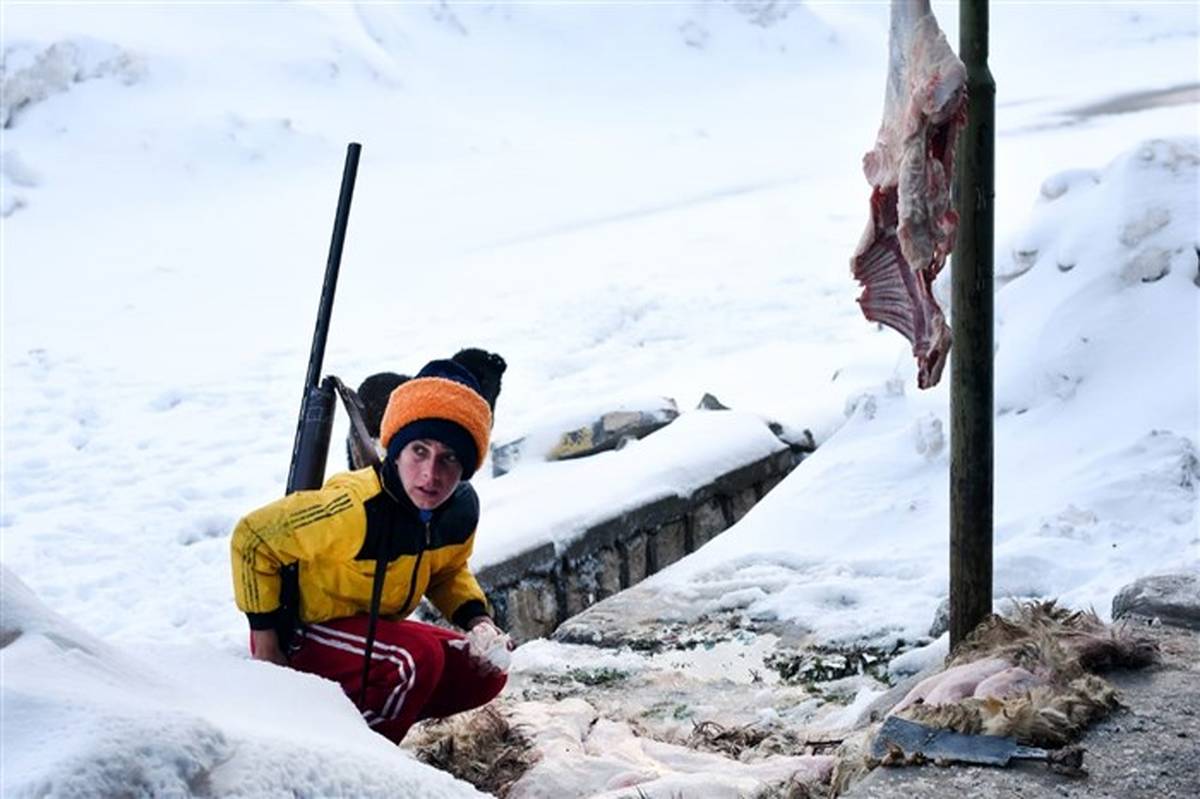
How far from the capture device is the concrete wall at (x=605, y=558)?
5.31 m

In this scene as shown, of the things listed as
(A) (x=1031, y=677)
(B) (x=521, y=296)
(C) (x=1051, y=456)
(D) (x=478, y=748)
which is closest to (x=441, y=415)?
(D) (x=478, y=748)

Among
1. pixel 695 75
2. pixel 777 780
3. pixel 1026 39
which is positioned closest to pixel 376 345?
pixel 777 780

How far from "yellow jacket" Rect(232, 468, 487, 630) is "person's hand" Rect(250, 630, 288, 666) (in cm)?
2

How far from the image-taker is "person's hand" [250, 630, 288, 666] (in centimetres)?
326

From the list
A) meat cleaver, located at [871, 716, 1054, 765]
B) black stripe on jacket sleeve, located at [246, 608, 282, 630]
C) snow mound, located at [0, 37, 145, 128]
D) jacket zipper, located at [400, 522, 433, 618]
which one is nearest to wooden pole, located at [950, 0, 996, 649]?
meat cleaver, located at [871, 716, 1054, 765]

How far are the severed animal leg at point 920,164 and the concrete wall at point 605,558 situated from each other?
212 centimetres

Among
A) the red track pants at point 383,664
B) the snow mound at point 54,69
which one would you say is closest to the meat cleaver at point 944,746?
the red track pants at point 383,664

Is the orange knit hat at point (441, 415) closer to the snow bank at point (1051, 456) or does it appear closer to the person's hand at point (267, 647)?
the person's hand at point (267, 647)

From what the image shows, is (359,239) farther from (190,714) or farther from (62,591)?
(190,714)

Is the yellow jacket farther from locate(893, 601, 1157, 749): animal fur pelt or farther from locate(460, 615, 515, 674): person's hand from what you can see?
locate(893, 601, 1157, 749): animal fur pelt

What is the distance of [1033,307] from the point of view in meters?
6.21

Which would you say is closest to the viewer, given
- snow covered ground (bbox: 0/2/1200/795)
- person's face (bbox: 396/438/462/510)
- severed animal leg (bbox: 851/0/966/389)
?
person's face (bbox: 396/438/462/510)

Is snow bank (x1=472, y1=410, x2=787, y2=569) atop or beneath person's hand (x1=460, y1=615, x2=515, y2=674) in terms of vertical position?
atop

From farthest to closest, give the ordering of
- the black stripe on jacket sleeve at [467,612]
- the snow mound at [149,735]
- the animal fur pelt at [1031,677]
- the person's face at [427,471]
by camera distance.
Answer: the black stripe on jacket sleeve at [467,612] < the person's face at [427,471] < the animal fur pelt at [1031,677] < the snow mound at [149,735]
